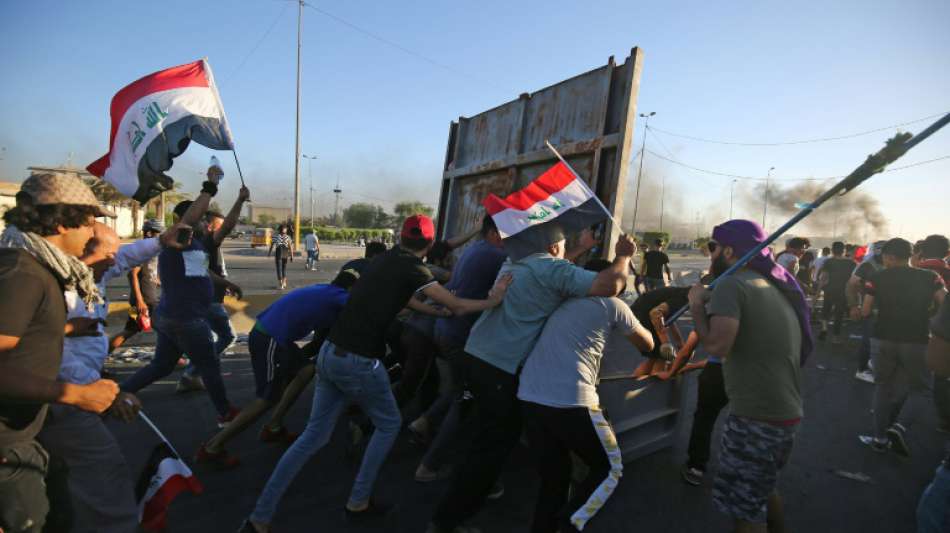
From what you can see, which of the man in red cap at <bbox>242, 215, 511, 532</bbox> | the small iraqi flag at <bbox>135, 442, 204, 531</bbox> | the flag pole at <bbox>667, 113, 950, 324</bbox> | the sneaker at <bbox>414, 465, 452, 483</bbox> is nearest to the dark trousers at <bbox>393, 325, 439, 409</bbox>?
the sneaker at <bbox>414, 465, 452, 483</bbox>

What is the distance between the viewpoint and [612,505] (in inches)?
122

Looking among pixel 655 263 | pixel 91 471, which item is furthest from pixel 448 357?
pixel 655 263

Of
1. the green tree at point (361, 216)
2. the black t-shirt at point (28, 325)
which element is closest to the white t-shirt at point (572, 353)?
the black t-shirt at point (28, 325)

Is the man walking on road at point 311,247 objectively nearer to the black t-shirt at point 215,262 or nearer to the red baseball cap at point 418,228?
the black t-shirt at point 215,262

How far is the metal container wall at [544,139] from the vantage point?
125 inches

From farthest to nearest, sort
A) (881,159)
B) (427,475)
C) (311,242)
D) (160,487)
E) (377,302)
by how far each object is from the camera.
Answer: (311,242), (427,475), (377,302), (160,487), (881,159)

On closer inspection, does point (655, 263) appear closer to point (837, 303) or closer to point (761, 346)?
point (837, 303)

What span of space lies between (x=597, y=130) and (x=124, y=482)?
3445 millimetres

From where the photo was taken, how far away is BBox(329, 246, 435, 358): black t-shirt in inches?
104

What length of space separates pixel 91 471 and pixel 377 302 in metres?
1.45

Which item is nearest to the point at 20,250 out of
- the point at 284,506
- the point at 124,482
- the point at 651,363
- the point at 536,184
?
the point at 124,482

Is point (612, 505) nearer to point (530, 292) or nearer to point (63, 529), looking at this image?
point (530, 292)

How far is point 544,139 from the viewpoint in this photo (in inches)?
159

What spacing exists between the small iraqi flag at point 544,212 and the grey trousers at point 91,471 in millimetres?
2122
